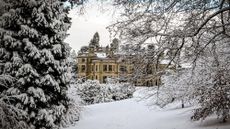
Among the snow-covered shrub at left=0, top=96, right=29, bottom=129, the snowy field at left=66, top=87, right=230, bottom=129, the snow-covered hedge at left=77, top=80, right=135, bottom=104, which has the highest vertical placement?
the snow-covered shrub at left=0, top=96, right=29, bottom=129

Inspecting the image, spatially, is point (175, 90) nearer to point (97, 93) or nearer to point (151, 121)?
point (151, 121)

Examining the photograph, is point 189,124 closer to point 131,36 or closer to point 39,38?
point 39,38

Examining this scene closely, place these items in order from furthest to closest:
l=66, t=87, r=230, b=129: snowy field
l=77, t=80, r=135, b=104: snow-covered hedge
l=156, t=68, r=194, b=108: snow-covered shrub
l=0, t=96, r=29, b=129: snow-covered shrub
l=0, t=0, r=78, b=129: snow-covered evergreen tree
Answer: l=77, t=80, r=135, b=104: snow-covered hedge < l=156, t=68, r=194, b=108: snow-covered shrub < l=66, t=87, r=230, b=129: snowy field < l=0, t=0, r=78, b=129: snow-covered evergreen tree < l=0, t=96, r=29, b=129: snow-covered shrub

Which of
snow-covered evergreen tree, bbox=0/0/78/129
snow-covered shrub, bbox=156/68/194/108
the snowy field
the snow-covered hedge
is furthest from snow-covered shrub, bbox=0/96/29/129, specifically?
the snow-covered hedge

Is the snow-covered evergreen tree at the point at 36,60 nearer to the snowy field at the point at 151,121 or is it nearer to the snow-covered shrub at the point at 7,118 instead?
the snowy field at the point at 151,121

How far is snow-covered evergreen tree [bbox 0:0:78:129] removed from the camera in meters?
16.6

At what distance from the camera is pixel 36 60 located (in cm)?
1719

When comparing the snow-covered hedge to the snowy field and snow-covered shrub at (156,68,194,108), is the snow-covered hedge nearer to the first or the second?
the snowy field

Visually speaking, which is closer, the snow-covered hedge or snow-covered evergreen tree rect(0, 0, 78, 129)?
snow-covered evergreen tree rect(0, 0, 78, 129)

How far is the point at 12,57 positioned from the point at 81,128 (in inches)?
291

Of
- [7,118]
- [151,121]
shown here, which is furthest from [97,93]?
[7,118]

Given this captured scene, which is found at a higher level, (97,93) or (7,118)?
(7,118)

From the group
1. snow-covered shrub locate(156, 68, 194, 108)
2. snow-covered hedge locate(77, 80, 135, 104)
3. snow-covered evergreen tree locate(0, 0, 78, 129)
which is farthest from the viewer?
snow-covered hedge locate(77, 80, 135, 104)

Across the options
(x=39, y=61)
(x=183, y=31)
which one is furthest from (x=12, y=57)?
(x=183, y=31)
